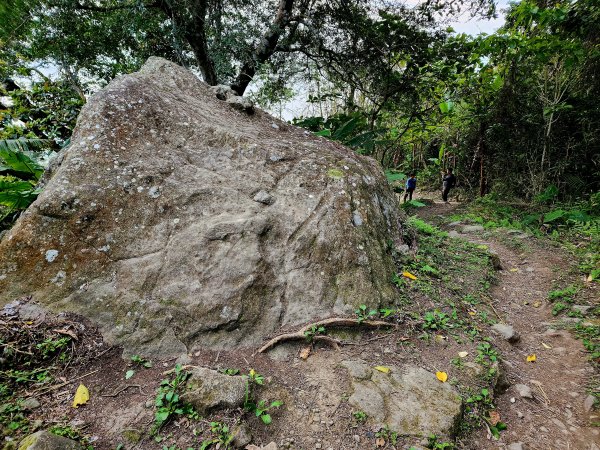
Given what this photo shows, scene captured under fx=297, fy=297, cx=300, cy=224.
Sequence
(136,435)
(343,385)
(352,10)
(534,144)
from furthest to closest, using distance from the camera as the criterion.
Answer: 1. (534,144)
2. (352,10)
3. (343,385)
4. (136,435)

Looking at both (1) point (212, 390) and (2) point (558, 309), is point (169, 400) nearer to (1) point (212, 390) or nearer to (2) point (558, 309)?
(1) point (212, 390)

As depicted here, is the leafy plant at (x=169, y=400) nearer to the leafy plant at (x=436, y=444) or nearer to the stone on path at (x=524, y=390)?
the leafy plant at (x=436, y=444)

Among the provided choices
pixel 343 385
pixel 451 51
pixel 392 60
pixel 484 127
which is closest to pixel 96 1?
pixel 392 60

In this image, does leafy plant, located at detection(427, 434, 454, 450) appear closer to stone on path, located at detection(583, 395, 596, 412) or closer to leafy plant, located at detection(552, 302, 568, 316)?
stone on path, located at detection(583, 395, 596, 412)

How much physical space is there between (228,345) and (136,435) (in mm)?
957

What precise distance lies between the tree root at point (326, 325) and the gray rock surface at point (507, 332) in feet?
5.21

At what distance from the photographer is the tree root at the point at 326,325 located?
9.62 feet

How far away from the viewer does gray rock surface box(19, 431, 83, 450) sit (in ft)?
5.59

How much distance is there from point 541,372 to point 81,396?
455 centimetres

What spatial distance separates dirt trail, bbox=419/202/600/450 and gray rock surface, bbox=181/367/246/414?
1.92m

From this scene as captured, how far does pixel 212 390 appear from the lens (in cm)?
230

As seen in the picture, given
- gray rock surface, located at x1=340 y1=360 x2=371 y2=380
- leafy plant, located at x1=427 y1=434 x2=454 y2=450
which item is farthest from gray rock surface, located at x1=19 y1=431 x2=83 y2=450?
leafy plant, located at x1=427 y1=434 x2=454 y2=450

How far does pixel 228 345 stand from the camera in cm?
286

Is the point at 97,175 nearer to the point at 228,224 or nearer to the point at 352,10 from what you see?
the point at 228,224
